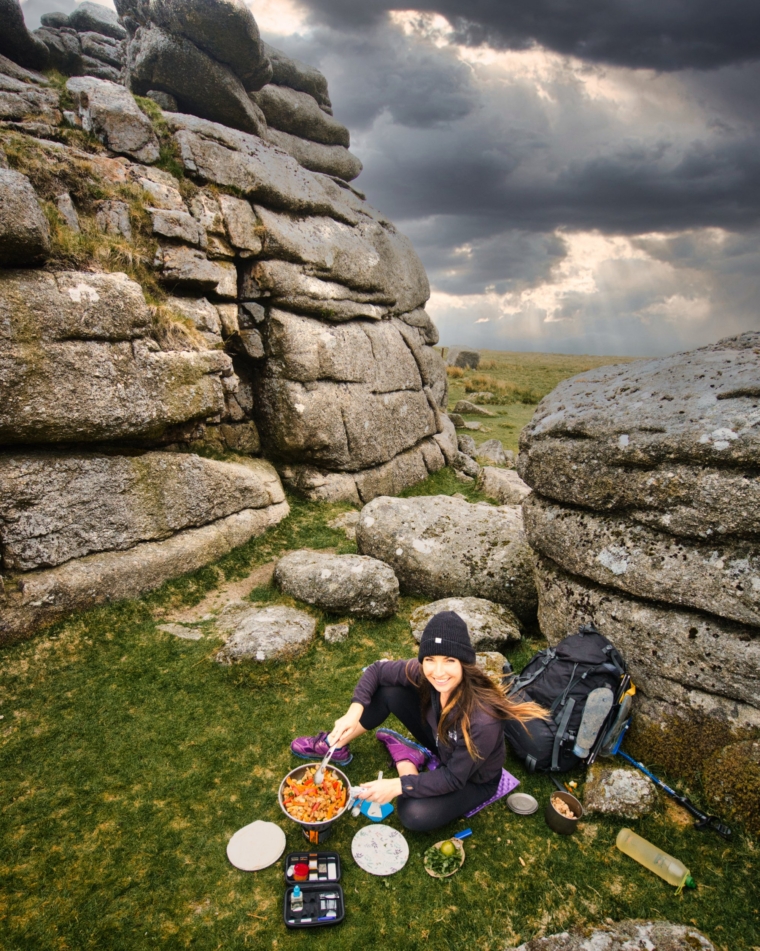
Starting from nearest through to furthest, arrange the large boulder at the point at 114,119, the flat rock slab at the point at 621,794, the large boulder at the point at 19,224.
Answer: the flat rock slab at the point at 621,794 < the large boulder at the point at 19,224 < the large boulder at the point at 114,119

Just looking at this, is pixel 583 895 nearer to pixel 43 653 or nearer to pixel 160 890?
pixel 160 890

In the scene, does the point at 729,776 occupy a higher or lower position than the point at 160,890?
higher

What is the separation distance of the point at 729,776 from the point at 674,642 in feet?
5.02

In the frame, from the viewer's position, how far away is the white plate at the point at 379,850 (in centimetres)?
557

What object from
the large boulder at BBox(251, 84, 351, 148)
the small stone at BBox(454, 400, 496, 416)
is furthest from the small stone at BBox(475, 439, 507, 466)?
the large boulder at BBox(251, 84, 351, 148)

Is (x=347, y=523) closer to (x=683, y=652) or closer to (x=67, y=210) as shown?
(x=683, y=652)

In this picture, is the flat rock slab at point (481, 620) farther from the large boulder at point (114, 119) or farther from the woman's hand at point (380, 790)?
the large boulder at point (114, 119)

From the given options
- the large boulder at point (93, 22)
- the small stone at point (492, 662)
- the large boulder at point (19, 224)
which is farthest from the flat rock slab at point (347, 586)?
the large boulder at point (93, 22)

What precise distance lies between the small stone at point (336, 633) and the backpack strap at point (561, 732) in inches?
164

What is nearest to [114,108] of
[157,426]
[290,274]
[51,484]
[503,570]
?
[290,274]

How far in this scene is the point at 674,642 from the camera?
6.98 m

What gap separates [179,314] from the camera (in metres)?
12.7

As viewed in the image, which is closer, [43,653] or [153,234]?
[43,653]

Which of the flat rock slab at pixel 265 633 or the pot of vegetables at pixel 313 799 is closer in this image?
the pot of vegetables at pixel 313 799
